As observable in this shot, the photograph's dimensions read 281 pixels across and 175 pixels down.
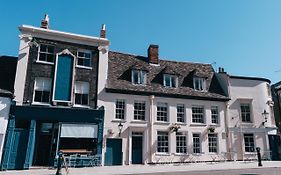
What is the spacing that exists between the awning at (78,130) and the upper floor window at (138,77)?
5.74 m

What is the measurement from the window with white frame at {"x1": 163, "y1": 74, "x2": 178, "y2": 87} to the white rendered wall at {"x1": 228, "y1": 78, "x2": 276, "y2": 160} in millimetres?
5827

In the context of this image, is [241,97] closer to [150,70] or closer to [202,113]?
[202,113]

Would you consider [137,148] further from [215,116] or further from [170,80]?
[215,116]

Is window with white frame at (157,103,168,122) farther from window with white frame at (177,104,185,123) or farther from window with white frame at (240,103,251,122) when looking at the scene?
window with white frame at (240,103,251,122)

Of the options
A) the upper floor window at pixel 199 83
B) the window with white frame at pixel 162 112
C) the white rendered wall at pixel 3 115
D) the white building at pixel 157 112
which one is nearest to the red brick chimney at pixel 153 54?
the white building at pixel 157 112

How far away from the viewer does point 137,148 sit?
1914cm

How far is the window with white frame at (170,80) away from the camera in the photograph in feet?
72.2

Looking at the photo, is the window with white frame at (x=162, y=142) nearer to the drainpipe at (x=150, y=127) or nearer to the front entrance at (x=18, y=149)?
the drainpipe at (x=150, y=127)

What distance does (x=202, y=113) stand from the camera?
21734mm

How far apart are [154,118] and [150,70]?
201 inches

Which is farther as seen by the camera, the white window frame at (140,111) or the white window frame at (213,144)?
the white window frame at (213,144)

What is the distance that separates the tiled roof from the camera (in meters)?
20.2

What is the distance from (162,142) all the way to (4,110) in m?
12.7

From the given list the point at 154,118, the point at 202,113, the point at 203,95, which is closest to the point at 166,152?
the point at 154,118
